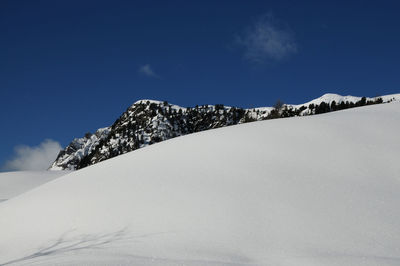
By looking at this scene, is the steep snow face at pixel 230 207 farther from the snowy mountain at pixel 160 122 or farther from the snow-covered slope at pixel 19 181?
the snowy mountain at pixel 160 122

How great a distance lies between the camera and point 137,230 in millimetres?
3965

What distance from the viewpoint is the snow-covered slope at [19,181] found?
558 inches

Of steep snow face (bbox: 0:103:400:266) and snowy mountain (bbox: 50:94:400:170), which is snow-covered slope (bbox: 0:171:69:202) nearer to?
steep snow face (bbox: 0:103:400:266)

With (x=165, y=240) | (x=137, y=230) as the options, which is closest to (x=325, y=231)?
(x=165, y=240)

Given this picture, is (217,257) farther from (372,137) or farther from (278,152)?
(372,137)

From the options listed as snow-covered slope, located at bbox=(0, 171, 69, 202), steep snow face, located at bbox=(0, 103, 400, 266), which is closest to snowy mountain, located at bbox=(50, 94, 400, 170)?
snow-covered slope, located at bbox=(0, 171, 69, 202)

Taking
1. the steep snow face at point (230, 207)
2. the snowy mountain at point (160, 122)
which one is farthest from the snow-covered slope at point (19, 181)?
the snowy mountain at point (160, 122)

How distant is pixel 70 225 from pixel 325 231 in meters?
Answer: 3.76

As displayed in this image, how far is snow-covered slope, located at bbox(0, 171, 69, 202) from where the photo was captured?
1416 centimetres

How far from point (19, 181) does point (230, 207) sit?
1657 centimetres

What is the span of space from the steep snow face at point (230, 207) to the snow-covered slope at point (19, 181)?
404 inches

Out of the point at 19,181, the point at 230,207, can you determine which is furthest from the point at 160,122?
the point at 230,207

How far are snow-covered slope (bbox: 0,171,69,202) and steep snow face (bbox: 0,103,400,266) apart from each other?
1027 cm

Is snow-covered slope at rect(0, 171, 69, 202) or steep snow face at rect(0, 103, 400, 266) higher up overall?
snow-covered slope at rect(0, 171, 69, 202)
